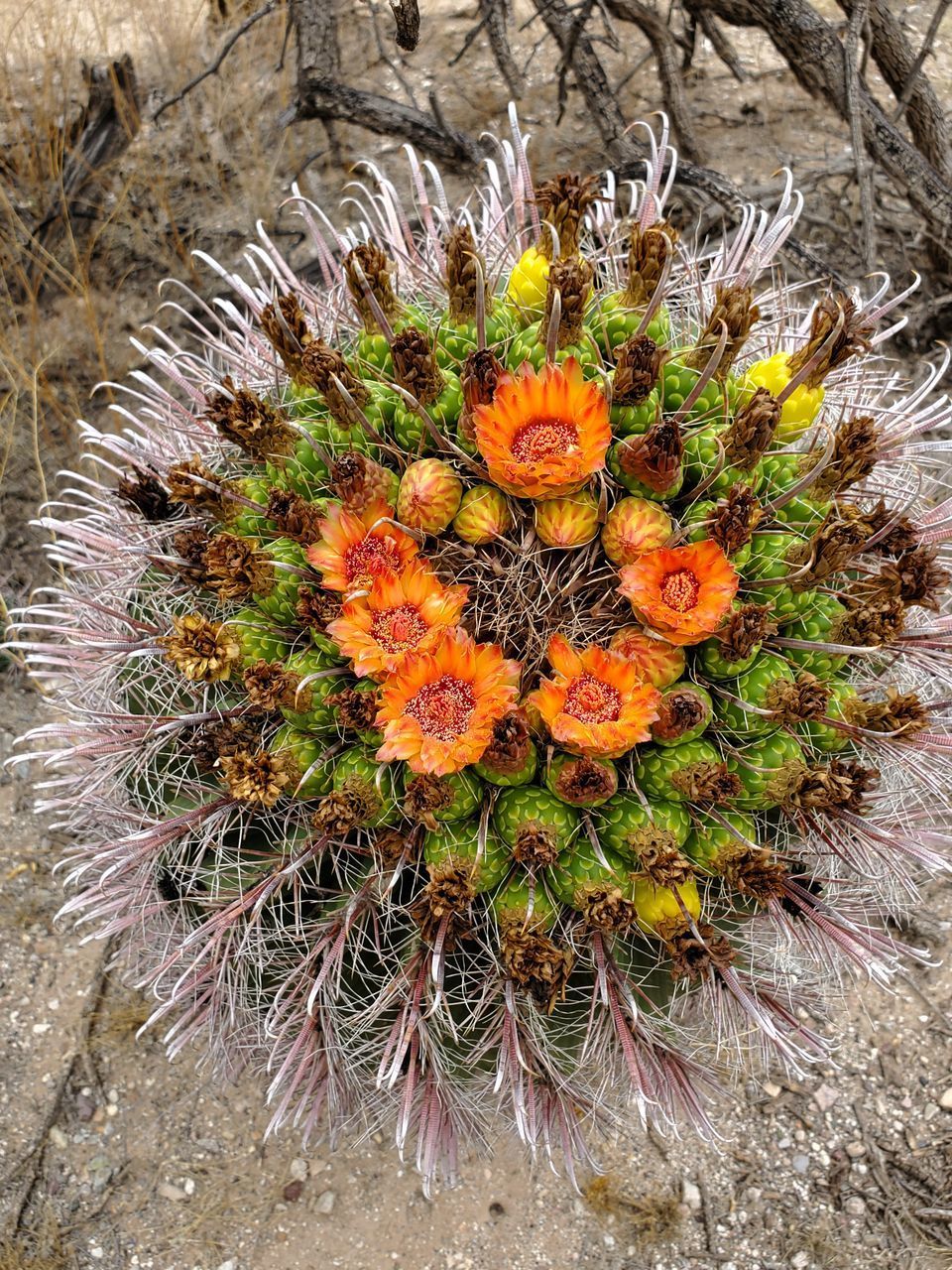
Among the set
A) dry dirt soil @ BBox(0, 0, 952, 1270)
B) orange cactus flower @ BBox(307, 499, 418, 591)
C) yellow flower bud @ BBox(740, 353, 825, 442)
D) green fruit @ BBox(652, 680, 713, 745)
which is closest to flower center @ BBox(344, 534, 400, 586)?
orange cactus flower @ BBox(307, 499, 418, 591)

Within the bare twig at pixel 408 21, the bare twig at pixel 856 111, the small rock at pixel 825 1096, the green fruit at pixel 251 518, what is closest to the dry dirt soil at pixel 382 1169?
the small rock at pixel 825 1096

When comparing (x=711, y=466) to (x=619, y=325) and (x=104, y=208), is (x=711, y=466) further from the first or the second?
(x=104, y=208)

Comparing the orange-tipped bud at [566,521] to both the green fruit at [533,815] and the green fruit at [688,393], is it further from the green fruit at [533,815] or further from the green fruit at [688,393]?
the green fruit at [533,815]

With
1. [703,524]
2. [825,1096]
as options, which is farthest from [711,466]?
[825,1096]

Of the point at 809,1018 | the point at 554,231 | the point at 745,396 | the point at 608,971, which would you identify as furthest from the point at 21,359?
the point at 809,1018

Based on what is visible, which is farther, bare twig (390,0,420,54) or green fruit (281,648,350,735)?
bare twig (390,0,420,54)

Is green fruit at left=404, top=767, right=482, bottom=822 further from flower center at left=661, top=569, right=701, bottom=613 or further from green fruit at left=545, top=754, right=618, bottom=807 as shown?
flower center at left=661, top=569, right=701, bottom=613
